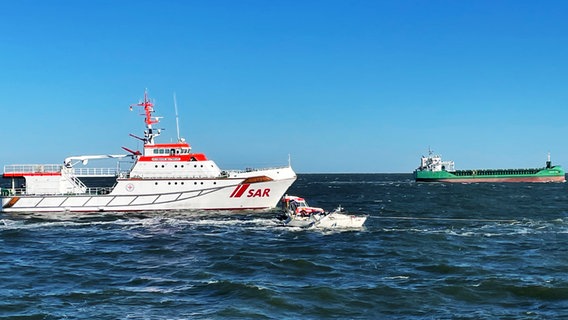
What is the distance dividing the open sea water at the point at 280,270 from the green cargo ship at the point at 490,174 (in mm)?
105921

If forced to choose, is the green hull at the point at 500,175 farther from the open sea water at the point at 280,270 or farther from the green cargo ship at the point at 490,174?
the open sea water at the point at 280,270

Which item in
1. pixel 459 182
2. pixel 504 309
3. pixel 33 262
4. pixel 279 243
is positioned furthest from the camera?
pixel 459 182

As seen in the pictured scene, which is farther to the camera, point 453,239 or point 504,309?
point 453,239

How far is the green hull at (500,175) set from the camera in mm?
141375

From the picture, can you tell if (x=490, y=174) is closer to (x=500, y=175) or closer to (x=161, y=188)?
(x=500, y=175)

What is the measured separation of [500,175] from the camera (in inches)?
5615

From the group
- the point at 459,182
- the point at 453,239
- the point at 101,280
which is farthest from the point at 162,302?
the point at 459,182

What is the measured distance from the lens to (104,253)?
27844 millimetres

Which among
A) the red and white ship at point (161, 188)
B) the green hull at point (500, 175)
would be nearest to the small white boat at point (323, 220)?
the red and white ship at point (161, 188)

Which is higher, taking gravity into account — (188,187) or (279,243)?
(188,187)

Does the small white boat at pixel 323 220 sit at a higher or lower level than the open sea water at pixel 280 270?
higher

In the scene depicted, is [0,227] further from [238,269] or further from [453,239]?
[453,239]

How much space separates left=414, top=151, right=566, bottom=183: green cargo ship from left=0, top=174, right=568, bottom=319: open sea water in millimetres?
105921

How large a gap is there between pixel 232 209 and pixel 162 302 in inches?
1250
